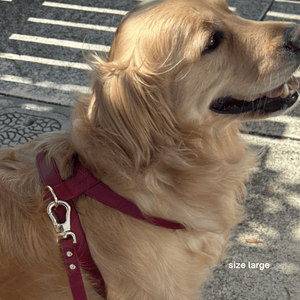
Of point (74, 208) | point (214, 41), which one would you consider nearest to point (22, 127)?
point (74, 208)

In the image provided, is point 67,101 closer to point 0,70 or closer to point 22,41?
point 0,70

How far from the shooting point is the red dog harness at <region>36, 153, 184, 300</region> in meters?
1.99

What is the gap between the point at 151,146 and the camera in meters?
2.01

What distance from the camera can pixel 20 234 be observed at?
2.05 metres

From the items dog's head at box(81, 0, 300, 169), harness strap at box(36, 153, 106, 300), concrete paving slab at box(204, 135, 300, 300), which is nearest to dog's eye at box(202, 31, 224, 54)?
dog's head at box(81, 0, 300, 169)

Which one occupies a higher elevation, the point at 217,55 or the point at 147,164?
the point at 217,55

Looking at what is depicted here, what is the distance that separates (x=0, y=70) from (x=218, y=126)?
3115 millimetres

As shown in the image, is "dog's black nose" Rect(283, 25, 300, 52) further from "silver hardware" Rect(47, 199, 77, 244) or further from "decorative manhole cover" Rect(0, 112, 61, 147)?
"decorative manhole cover" Rect(0, 112, 61, 147)

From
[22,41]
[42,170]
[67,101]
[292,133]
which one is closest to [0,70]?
[22,41]

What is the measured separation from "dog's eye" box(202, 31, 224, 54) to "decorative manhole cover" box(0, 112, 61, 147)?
6.85 ft

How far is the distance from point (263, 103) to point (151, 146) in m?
0.76

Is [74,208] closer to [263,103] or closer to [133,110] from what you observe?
[133,110]

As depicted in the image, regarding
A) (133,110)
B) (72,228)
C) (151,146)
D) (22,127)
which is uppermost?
(133,110)

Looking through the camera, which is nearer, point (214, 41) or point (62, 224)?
point (62, 224)
